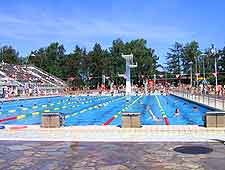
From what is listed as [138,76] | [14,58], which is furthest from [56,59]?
[138,76]

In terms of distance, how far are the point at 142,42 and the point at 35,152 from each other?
78413 millimetres

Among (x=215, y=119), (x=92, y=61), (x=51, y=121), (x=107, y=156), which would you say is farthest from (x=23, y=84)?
(x=107, y=156)

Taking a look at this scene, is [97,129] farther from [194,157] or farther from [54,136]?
[194,157]

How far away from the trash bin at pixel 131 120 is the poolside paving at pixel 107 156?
230 centimetres

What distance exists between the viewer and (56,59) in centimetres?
8250

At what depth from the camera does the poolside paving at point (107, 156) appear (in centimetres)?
598

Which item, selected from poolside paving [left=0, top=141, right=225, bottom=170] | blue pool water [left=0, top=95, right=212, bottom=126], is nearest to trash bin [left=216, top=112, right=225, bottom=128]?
poolside paving [left=0, top=141, right=225, bottom=170]

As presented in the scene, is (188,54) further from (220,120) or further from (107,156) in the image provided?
(107,156)

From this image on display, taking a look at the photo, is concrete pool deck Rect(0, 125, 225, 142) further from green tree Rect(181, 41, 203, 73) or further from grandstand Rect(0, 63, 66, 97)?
green tree Rect(181, 41, 203, 73)

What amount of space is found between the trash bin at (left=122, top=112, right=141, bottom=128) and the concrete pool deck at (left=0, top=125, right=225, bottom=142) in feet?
1.09

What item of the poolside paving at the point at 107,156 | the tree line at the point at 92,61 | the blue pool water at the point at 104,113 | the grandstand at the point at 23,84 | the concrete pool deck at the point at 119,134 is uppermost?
the tree line at the point at 92,61

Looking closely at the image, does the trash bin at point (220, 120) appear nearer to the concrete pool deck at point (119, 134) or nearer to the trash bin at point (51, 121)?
the concrete pool deck at point (119, 134)

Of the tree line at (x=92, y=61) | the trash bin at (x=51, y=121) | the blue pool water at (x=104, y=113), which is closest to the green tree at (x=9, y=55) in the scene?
the tree line at (x=92, y=61)

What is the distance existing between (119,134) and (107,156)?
2.99m
